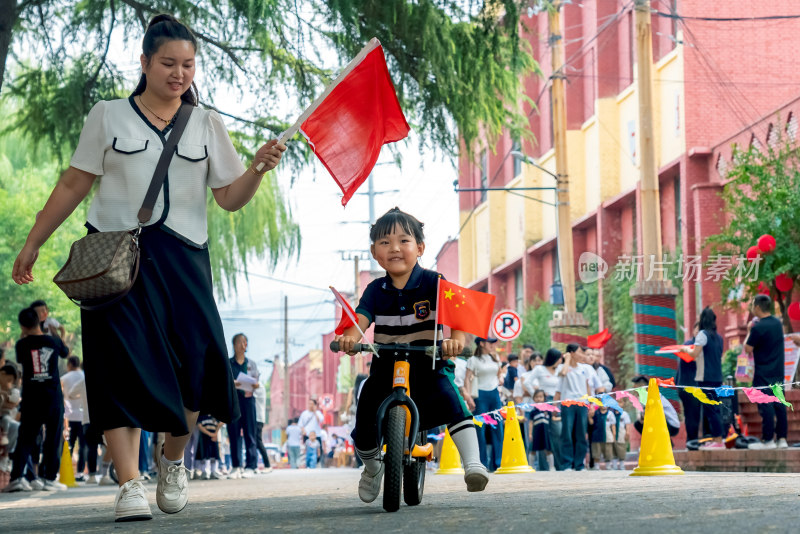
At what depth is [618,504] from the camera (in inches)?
233

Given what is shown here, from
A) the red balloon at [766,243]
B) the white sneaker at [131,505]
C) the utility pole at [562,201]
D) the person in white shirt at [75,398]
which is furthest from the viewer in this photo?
the utility pole at [562,201]

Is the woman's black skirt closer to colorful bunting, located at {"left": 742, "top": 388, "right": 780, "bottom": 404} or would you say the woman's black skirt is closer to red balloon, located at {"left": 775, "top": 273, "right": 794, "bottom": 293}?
colorful bunting, located at {"left": 742, "top": 388, "right": 780, "bottom": 404}

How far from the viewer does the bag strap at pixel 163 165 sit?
17.9ft

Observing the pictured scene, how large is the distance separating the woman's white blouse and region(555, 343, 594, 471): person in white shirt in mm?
11799

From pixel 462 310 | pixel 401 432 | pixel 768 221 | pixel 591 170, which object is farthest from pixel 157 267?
pixel 591 170

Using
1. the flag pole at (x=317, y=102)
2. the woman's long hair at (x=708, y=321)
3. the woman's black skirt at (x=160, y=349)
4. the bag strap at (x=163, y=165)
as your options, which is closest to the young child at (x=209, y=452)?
the woman's long hair at (x=708, y=321)

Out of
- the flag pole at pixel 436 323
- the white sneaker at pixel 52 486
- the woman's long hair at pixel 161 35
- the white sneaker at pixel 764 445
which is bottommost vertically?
the white sneaker at pixel 52 486

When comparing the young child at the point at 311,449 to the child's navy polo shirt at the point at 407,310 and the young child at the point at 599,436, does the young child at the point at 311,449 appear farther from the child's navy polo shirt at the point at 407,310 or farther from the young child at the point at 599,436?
the child's navy polo shirt at the point at 407,310

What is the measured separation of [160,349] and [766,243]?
17424 millimetres

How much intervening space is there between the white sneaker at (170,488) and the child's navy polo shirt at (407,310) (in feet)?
3.88

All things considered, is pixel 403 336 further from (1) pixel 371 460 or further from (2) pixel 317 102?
(2) pixel 317 102

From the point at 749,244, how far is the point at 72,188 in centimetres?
1875

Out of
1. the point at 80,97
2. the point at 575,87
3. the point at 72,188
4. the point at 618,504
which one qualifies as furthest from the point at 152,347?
the point at 575,87

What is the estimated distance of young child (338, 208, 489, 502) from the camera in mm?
A: 6266
